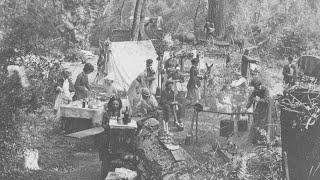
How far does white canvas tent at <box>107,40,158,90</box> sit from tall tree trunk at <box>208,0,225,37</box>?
628 cm

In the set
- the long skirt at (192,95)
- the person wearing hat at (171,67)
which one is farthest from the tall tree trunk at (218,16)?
the long skirt at (192,95)

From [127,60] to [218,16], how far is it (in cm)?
778

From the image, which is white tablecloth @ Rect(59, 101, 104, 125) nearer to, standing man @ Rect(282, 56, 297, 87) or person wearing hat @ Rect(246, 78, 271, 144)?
person wearing hat @ Rect(246, 78, 271, 144)

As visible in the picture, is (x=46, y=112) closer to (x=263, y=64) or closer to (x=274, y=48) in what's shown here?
(x=263, y=64)

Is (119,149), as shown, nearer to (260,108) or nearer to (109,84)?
(260,108)

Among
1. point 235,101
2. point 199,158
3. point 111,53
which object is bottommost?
→ point 199,158

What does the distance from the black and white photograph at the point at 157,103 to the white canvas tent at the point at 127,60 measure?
43 millimetres

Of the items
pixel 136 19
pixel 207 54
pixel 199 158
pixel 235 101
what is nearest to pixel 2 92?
pixel 199 158

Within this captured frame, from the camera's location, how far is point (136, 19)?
911 inches

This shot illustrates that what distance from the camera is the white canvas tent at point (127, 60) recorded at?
1812 cm

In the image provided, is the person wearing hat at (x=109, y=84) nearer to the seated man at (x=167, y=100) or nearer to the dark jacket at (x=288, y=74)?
the seated man at (x=167, y=100)

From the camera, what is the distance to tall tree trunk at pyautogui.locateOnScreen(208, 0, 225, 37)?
79.6 ft

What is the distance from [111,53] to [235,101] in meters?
5.77

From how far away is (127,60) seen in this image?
61.0 feet
